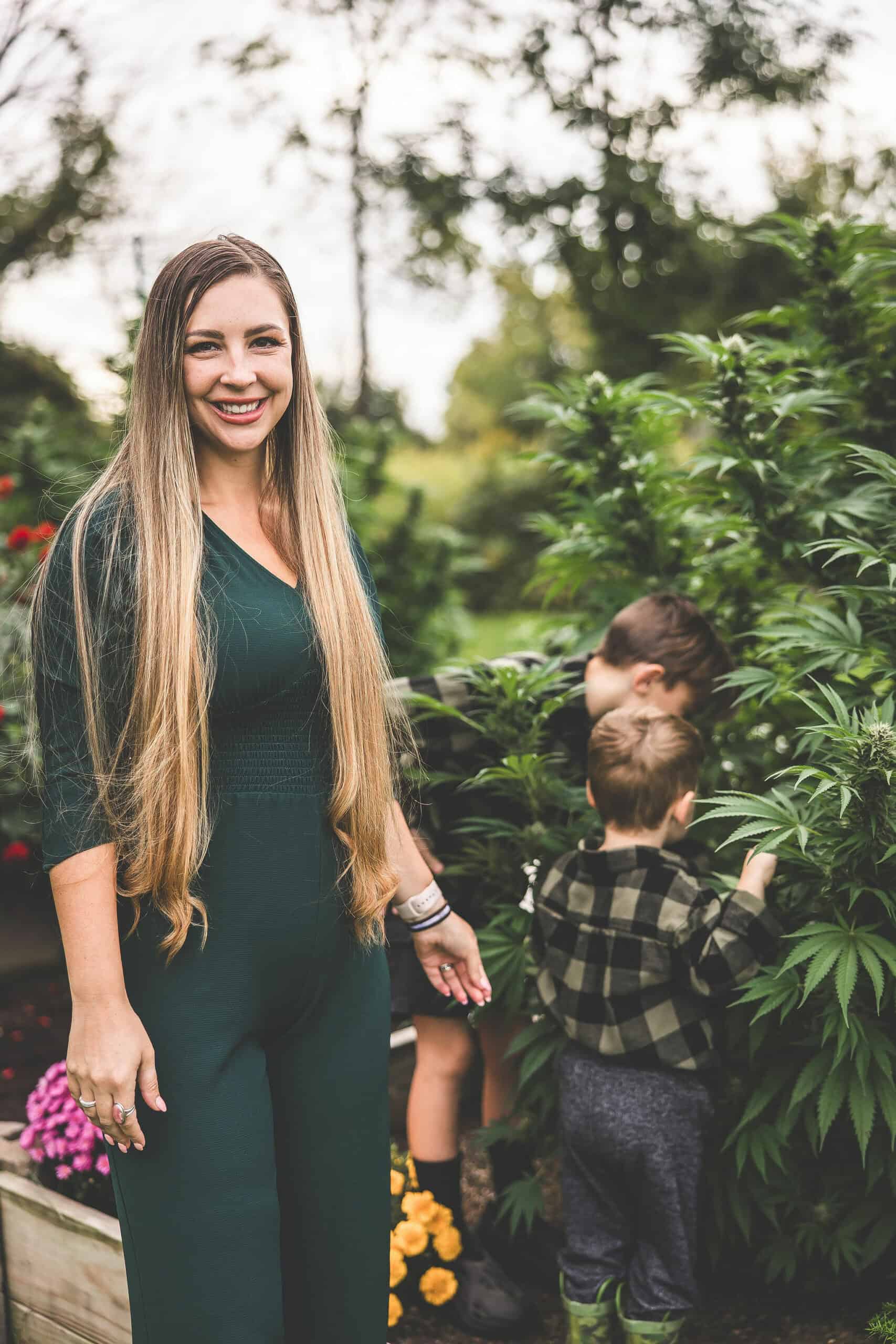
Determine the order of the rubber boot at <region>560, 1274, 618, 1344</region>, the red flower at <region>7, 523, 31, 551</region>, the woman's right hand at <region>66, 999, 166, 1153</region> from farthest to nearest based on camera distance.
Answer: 1. the red flower at <region>7, 523, 31, 551</region>
2. the rubber boot at <region>560, 1274, 618, 1344</region>
3. the woman's right hand at <region>66, 999, 166, 1153</region>

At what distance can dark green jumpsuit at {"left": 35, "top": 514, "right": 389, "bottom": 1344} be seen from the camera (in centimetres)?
152

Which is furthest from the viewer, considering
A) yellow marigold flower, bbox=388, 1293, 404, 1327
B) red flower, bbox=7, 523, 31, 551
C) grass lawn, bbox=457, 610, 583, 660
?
red flower, bbox=7, 523, 31, 551

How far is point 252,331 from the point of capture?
1.71 metres

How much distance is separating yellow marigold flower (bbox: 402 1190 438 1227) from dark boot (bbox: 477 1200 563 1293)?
0.18 meters

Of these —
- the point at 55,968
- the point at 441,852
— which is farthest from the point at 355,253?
the point at 441,852

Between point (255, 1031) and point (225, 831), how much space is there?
0.30m

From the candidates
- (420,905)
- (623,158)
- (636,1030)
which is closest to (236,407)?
(420,905)

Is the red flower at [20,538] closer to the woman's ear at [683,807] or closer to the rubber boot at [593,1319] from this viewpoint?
the woman's ear at [683,807]

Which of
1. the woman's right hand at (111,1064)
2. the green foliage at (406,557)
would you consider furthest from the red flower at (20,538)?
the woman's right hand at (111,1064)

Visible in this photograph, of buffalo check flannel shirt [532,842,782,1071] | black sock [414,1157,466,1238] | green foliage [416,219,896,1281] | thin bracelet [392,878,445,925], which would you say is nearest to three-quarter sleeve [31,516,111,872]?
thin bracelet [392,878,445,925]

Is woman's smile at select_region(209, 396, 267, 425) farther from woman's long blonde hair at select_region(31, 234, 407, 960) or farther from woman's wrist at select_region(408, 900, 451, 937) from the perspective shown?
woman's wrist at select_region(408, 900, 451, 937)

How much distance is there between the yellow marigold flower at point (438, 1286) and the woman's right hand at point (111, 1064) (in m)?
1.52

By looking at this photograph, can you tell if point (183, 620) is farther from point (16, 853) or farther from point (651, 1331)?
point (16, 853)

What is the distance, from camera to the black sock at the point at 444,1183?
283 cm
